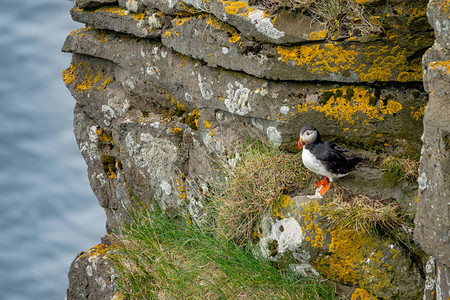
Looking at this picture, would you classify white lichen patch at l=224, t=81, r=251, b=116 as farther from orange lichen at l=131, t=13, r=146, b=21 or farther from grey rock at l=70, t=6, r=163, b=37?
orange lichen at l=131, t=13, r=146, b=21

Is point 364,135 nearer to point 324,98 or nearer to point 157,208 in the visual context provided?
point 324,98

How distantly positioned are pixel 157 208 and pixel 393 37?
15.2ft

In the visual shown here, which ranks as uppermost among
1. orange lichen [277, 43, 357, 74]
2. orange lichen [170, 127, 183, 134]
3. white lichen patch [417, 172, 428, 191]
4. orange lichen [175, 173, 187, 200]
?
orange lichen [170, 127, 183, 134]

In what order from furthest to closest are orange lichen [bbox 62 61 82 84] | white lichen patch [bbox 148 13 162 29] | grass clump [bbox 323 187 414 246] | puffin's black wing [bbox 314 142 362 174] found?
orange lichen [bbox 62 61 82 84]
white lichen patch [bbox 148 13 162 29]
puffin's black wing [bbox 314 142 362 174]
grass clump [bbox 323 187 414 246]

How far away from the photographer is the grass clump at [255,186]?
23.9 feet

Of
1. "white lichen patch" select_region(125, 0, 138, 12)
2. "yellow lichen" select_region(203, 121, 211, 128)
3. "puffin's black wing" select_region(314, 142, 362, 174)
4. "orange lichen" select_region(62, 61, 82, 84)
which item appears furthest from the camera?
"orange lichen" select_region(62, 61, 82, 84)

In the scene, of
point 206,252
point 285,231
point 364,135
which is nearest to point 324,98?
point 364,135

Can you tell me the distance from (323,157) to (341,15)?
1.69 metres

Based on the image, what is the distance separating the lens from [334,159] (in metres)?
6.64

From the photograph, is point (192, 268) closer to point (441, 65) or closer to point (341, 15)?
point (341, 15)

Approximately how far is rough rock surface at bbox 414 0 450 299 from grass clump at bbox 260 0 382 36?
3.97 ft

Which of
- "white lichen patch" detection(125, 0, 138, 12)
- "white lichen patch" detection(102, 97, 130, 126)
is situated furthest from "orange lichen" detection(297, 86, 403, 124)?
"white lichen patch" detection(102, 97, 130, 126)

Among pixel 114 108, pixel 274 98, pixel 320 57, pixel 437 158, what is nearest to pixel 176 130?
pixel 114 108

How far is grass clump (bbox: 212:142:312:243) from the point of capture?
23.9 feet
